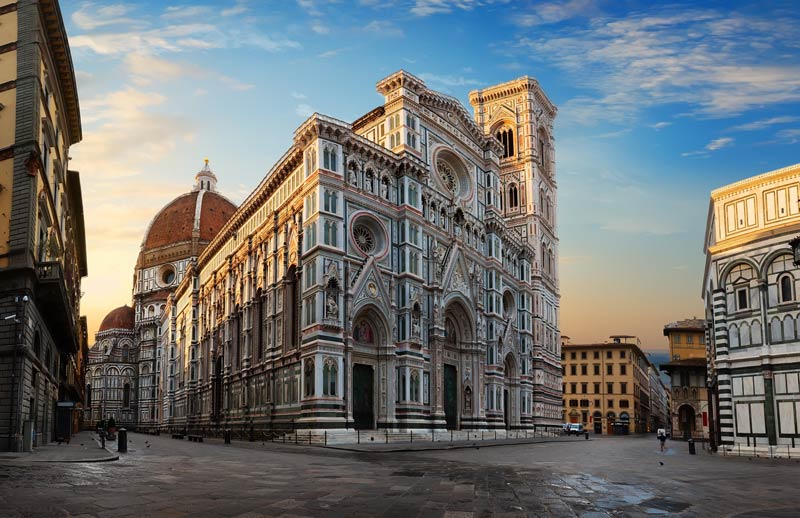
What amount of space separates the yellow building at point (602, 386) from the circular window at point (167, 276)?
68782 mm

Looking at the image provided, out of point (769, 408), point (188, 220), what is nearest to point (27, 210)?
point (769, 408)

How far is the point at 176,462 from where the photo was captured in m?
27.0

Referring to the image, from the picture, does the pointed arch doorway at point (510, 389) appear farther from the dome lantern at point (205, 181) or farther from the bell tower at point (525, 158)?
the dome lantern at point (205, 181)

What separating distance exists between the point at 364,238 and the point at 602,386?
78.4 meters

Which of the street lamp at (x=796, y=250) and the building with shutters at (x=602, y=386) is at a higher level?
the street lamp at (x=796, y=250)

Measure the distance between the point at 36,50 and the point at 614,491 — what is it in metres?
30.1

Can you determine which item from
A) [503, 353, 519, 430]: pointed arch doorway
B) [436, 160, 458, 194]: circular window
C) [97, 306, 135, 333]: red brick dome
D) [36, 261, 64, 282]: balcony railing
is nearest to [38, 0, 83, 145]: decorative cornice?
[36, 261, 64, 282]: balcony railing

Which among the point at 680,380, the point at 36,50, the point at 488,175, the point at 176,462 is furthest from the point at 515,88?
the point at 176,462

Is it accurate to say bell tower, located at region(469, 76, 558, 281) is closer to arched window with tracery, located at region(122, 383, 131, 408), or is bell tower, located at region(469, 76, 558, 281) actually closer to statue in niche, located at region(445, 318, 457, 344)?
statue in niche, located at region(445, 318, 457, 344)

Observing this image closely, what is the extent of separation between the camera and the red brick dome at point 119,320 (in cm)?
13625

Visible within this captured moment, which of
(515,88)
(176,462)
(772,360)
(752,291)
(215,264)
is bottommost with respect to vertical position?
(176,462)

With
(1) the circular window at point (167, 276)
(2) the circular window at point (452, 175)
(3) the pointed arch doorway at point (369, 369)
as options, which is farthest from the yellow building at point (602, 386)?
(3) the pointed arch doorway at point (369, 369)

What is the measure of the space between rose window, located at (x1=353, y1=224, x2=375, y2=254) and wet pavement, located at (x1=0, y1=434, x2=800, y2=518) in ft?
Answer: 93.3

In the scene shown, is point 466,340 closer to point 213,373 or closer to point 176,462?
point 213,373
